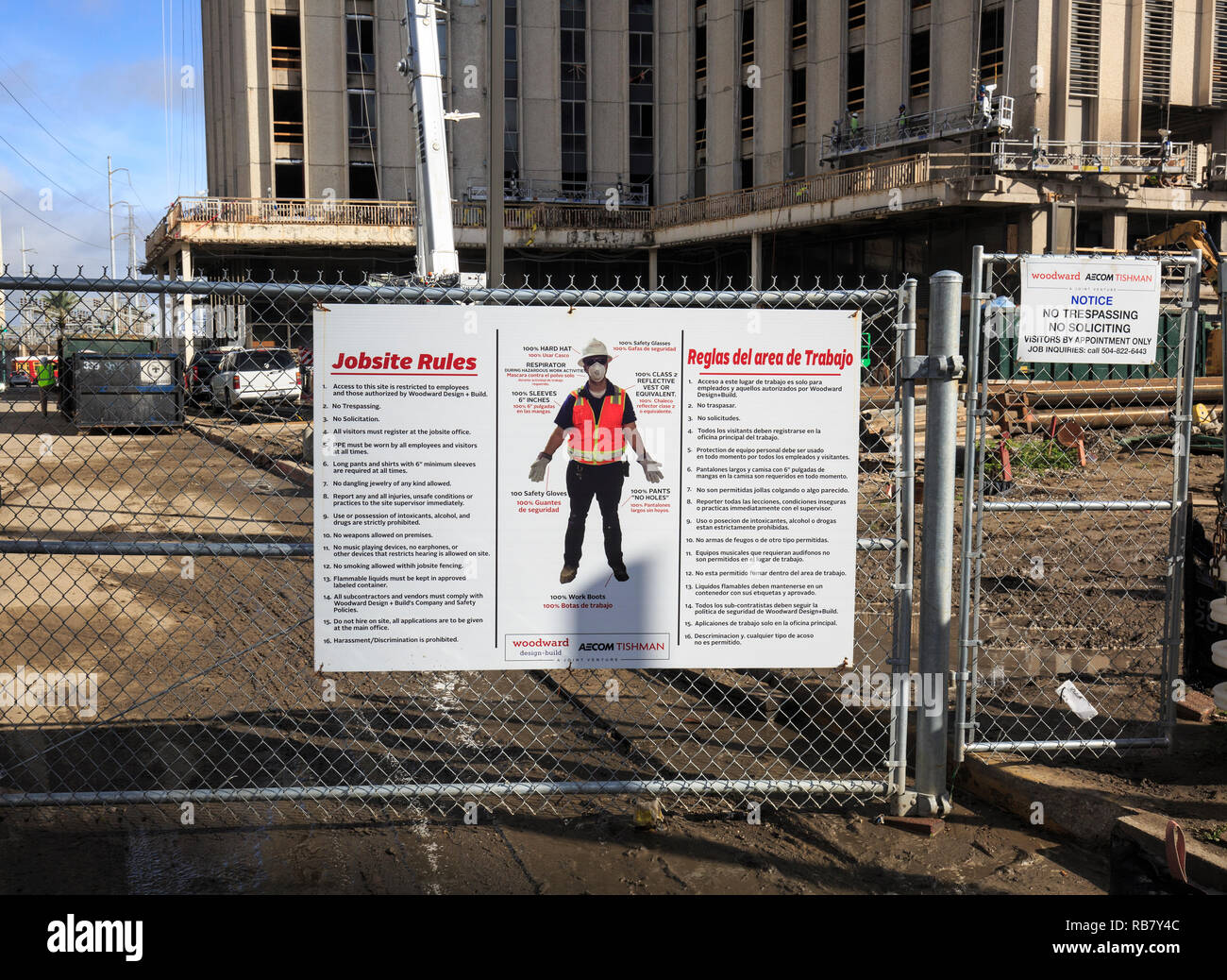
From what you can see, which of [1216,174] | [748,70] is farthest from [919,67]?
[1216,174]

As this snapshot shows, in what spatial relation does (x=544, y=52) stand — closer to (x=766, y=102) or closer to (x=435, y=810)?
(x=766, y=102)

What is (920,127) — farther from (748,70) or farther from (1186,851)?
(1186,851)

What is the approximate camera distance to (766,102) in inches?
1750

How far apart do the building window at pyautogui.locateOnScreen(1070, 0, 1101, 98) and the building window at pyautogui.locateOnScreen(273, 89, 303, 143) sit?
104 feet

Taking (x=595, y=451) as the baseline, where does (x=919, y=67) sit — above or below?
above

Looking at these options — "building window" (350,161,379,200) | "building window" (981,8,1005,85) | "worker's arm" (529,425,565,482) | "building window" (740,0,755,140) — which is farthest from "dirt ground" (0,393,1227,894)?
"building window" (350,161,379,200)

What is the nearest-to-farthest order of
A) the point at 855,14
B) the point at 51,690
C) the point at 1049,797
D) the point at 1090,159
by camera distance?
1. the point at 1049,797
2. the point at 51,690
3. the point at 1090,159
4. the point at 855,14

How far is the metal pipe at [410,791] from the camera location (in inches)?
182

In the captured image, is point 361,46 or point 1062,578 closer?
point 1062,578

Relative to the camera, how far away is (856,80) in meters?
40.6

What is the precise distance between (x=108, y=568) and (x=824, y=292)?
9.00 metres

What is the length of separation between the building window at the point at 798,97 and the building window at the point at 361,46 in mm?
18688

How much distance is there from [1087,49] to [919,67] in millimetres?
5718
